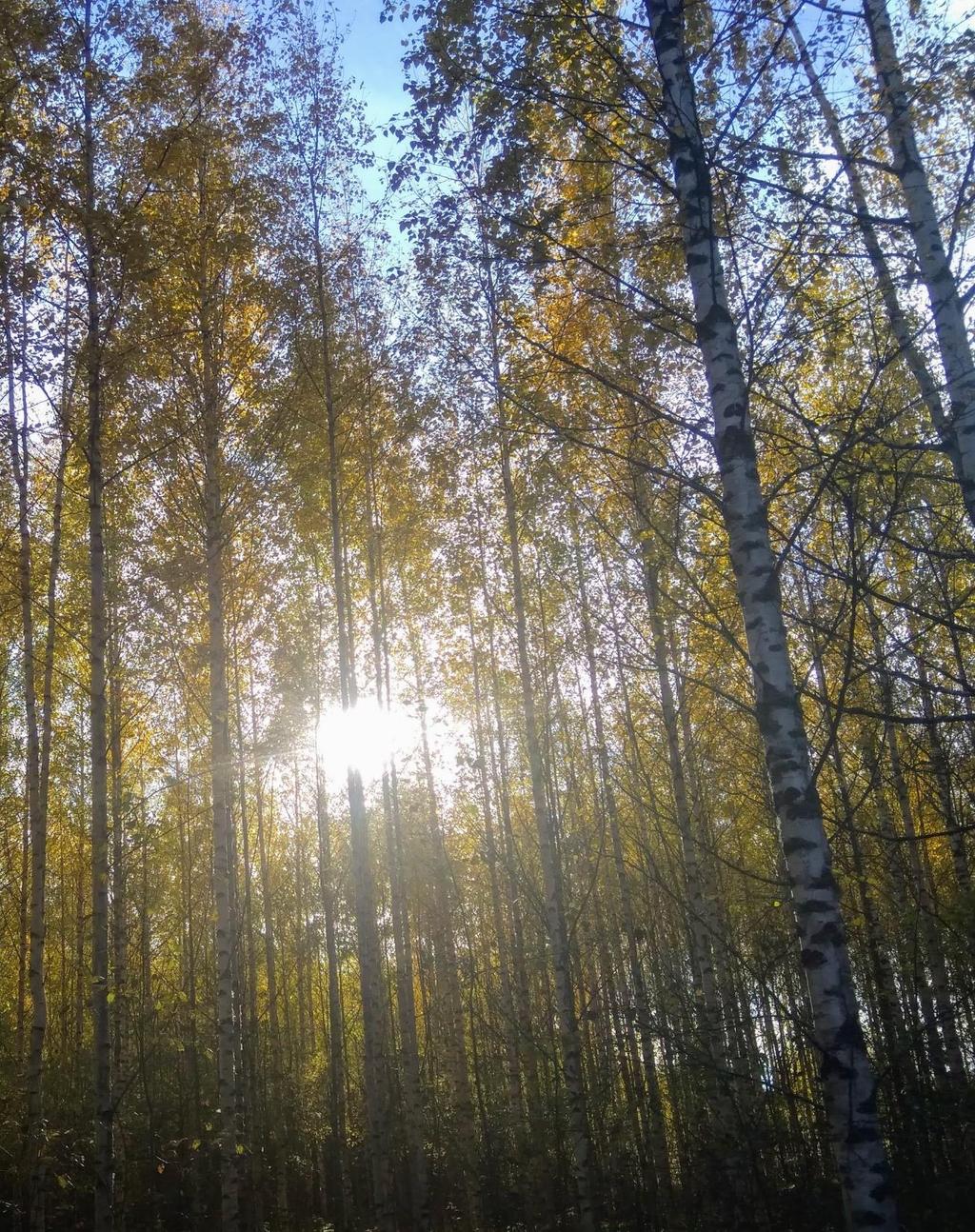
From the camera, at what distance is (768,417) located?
23.2 ft

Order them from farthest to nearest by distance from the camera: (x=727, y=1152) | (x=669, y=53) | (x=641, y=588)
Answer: (x=641, y=588), (x=727, y=1152), (x=669, y=53)

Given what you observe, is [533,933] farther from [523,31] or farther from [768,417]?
[523,31]

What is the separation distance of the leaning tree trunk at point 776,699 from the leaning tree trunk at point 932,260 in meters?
1.17

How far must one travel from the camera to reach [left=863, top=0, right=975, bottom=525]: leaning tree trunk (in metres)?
4.52

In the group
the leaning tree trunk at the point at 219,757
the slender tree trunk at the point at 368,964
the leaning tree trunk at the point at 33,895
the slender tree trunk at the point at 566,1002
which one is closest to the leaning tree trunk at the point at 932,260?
the slender tree trunk at the point at 566,1002

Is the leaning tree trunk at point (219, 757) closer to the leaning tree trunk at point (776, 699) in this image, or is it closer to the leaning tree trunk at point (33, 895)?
the leaning tree trunk at point (33, 895)

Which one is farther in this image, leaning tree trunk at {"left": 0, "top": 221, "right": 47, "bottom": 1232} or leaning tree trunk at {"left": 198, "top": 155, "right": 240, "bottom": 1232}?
leaning tree trunk at {"left": 198, "top": 155, "right": 240, "bottom": 1232}

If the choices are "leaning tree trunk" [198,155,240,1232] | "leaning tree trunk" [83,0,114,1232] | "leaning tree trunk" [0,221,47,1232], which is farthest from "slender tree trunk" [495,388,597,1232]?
"leaning tree trunk" [0,221,47,1232]

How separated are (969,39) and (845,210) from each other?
5.38 ft

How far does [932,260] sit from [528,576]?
24.1ft

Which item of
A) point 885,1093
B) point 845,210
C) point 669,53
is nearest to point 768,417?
point 845,210

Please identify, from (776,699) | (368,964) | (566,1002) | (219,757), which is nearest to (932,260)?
(776,699)

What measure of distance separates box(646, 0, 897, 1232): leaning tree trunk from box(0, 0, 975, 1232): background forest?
0.06ft

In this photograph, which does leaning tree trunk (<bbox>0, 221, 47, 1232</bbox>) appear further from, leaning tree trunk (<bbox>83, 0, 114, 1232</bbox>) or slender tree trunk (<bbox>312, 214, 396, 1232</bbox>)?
slender tree trunk (<bbox>312, 214, 396, 1232</bbox>)
